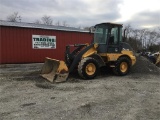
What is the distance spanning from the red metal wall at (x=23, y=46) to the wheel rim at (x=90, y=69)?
6.76 metres

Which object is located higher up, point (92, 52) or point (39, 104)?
point (92, 52)

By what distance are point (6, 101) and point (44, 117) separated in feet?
6.20

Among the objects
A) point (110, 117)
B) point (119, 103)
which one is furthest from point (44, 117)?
point (119, 103)

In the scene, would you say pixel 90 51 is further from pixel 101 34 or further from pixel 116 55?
pixel 116 55

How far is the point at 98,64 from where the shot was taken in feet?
35.8

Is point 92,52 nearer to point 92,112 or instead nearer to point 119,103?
point 119,103

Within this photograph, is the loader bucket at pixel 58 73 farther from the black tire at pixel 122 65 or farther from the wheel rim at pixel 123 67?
the wheel rim at pixel 123 67

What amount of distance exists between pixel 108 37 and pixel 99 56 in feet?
3.62

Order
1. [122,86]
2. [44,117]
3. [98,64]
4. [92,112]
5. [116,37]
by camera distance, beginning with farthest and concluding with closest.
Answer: [116,37]
[98,64]
[122,86]
[92,112]
[44,117]

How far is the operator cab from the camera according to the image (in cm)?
1145

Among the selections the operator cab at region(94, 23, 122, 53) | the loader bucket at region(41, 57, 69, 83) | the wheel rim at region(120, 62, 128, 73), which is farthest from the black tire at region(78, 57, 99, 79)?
the wheel rim at region(120, 62, 128, 73)

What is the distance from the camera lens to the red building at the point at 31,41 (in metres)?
15.2

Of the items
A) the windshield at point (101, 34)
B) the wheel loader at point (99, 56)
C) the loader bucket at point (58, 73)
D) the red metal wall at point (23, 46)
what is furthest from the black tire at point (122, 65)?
the red metal wall at point (23, 46)

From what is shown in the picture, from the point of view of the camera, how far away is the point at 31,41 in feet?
53.5
